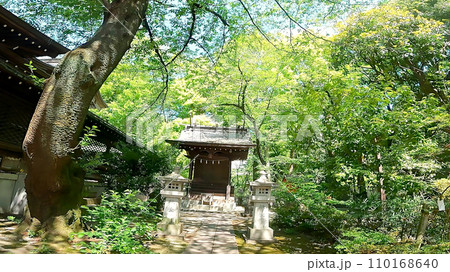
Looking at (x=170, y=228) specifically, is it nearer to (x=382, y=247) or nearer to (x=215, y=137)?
(x=382, y=247)

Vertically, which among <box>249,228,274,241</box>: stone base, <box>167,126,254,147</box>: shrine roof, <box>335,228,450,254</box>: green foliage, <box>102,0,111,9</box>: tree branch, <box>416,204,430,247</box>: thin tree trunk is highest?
<box>102,0,111,9</box>: tree branch

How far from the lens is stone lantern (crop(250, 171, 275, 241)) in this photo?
6.14 meters

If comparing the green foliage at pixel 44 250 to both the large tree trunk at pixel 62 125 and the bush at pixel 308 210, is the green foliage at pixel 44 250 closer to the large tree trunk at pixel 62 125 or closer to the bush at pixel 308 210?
the large tree trunk at pixel 62 125

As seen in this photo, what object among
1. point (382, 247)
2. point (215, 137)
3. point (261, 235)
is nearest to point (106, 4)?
point (261, 235)

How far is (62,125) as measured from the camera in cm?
369

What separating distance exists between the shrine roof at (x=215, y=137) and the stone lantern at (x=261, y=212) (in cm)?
692

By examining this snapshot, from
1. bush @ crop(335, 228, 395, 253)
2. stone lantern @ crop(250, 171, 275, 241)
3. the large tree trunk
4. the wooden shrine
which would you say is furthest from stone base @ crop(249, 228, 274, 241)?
the wooden shrine

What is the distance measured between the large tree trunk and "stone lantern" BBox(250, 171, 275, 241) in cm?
391

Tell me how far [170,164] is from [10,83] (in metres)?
6.19

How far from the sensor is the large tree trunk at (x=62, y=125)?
365 cm

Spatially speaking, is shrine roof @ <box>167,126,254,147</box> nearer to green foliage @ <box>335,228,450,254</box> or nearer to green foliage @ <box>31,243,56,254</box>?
green foliage @ <box>335,228,450,254</box>

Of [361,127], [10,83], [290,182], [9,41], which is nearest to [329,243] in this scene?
[290,182]

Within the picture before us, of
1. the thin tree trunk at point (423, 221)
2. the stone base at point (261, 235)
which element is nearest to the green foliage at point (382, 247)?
the thin tree trunk at point (423, 221)

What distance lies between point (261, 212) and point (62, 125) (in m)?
4.66
